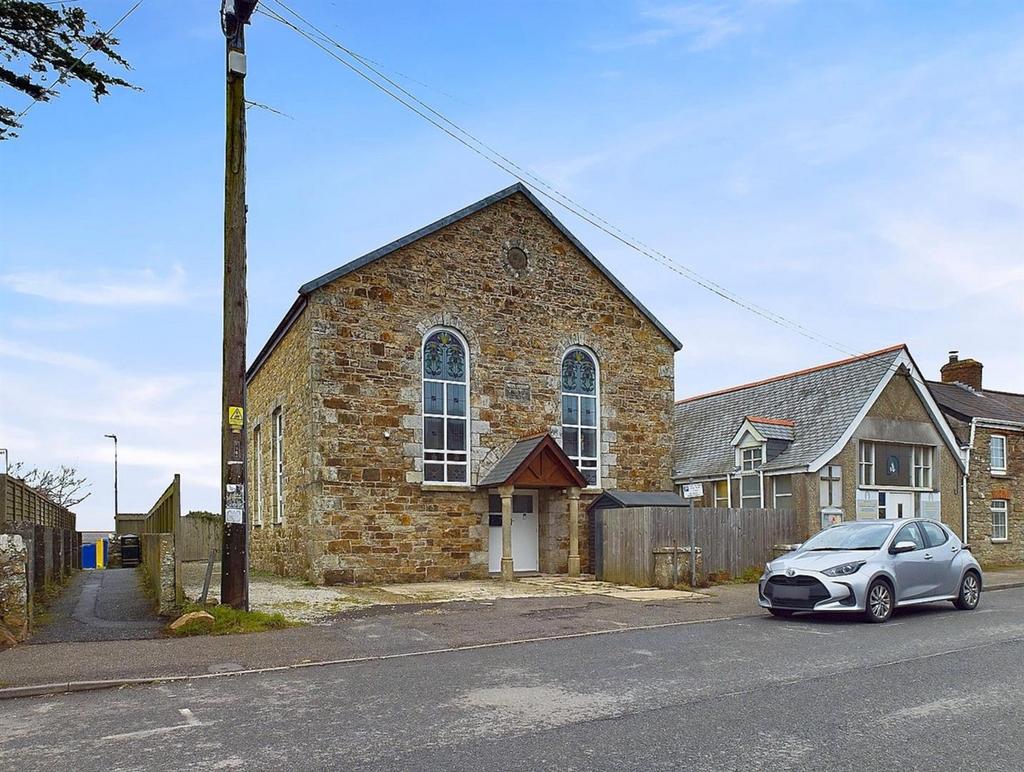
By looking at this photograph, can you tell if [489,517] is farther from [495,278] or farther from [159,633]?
[159,633]

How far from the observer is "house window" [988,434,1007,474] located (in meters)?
27.1

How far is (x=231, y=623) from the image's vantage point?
12.3 m

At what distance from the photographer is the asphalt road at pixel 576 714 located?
6160 mm

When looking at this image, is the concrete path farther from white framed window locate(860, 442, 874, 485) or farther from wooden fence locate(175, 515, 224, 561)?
white framed window locate(860, 442, 874, 485)

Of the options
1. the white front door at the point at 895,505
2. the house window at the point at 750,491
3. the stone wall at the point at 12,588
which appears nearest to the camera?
the stone wall at the point at 12,588

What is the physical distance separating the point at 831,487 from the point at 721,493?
323cm

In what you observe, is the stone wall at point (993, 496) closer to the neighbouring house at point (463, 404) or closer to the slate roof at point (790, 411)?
the slate roof at point (790, 411)

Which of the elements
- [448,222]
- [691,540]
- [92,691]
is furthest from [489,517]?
[92,691]

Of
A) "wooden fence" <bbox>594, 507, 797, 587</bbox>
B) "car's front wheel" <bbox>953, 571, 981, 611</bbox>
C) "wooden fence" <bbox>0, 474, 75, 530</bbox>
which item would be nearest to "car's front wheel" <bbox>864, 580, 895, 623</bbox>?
"car's front wheel" <bbox>953, 571, 981, 611</bbox>

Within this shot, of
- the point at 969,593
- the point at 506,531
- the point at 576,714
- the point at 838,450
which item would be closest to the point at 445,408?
the point at 506,531

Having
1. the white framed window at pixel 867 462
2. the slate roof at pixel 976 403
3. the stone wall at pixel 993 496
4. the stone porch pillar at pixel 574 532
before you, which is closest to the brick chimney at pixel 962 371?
the slate roof at pixel 976 403

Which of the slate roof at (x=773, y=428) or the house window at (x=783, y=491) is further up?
the slate roof at (x=773, y=428)

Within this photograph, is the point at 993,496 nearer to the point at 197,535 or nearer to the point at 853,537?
the point at 853,537

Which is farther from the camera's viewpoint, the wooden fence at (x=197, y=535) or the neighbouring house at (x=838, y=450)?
the wooden fence at (x=197, y=535)
